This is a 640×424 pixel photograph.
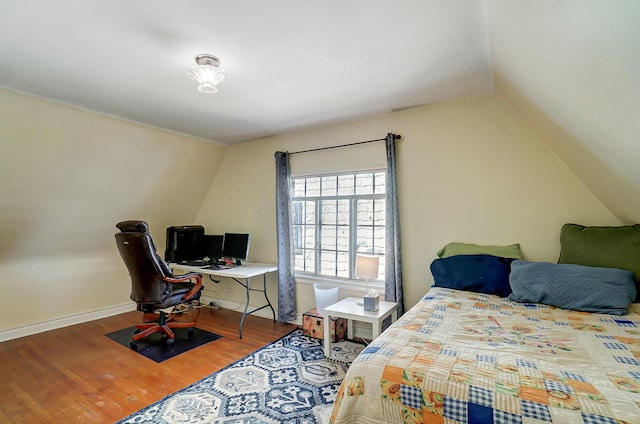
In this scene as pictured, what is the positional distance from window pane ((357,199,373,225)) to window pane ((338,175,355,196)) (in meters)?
0.19

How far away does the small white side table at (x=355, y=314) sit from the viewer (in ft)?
8.57

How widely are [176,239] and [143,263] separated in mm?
1220

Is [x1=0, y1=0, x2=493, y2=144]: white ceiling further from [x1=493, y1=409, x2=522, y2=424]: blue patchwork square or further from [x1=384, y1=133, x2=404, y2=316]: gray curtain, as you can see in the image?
[x1=493, y1=409, x2=522, y2=424]: blue patchwork square

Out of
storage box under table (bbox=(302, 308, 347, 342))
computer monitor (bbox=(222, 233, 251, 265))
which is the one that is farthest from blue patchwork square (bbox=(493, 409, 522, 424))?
computer monitor (bbox=(222, 233, 251, 265))

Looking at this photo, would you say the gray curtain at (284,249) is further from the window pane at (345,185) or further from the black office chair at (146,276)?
the black office chair at (146,276)

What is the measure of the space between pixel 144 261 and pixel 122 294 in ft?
5.76

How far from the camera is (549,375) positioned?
1.18m

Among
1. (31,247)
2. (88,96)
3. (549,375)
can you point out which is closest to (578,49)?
(549,375)

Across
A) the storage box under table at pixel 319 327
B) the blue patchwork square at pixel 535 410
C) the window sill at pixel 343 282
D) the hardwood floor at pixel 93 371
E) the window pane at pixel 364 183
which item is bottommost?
the hardwood floor at pixel 93 371

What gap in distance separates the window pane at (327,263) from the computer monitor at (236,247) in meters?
0.99

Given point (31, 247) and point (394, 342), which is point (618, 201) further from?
point (31, 247)

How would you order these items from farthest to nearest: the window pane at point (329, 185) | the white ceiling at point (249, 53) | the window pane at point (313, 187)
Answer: the window pane at point (313, 187), the window pane at point (329, 185), the white ceiling at point (249, 53)

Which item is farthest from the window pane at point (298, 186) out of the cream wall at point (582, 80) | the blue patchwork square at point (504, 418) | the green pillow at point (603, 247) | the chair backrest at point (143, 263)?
the blue patchwork square at point (504, 418)

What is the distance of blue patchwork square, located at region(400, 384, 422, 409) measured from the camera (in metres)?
1.15
